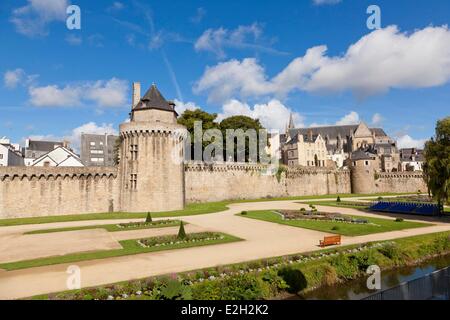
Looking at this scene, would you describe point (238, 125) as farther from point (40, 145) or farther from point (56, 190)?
point (40, 145)

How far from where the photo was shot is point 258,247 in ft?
53.3

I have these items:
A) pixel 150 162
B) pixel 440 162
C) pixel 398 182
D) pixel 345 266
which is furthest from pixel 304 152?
pixel 345 266

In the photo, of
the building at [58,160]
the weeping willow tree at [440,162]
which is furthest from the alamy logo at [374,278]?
the building at [58,160]

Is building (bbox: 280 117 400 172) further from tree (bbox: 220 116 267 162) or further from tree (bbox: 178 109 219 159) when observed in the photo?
tree (bbox: 178 109 219 159)

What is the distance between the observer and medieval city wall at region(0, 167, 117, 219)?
1207 inches

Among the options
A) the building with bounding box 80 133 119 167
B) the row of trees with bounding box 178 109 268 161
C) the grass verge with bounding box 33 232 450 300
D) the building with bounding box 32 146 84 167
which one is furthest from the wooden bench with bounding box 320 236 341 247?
the building with bounding box 80 133 119 167

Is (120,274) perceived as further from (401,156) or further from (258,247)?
(401,156)

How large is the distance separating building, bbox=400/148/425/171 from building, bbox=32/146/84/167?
258ft

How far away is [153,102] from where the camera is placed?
36375 millimetres

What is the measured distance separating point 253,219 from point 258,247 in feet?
34.4

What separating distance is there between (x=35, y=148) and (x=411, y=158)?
96.2 metres

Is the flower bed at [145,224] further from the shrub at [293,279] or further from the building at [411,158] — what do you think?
the building at [411,158]

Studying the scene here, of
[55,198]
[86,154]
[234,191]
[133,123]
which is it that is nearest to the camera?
[55,198]
